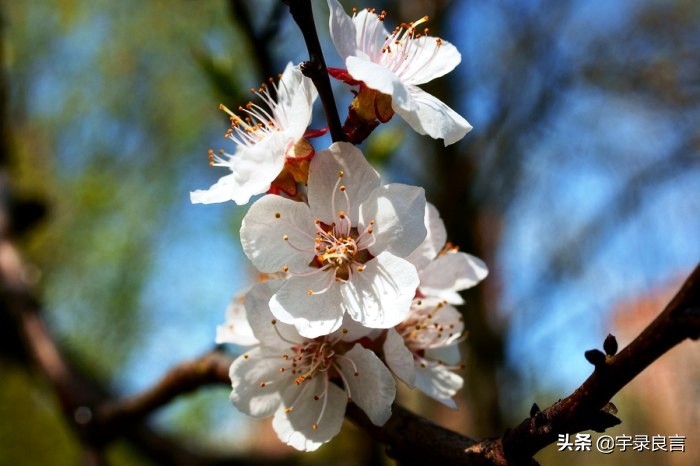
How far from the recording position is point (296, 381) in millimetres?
776

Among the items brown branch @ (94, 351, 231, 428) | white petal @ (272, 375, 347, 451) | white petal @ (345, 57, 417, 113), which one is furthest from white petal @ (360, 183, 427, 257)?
brown branch @ (94, 351, 231, 428)

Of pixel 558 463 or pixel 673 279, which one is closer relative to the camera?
pixel 673 279

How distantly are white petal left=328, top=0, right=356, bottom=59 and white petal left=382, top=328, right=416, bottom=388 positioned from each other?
0.34 meters

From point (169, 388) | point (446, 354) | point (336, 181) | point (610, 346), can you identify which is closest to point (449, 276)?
point (446, 354)

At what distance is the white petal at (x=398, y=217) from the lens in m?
0.73

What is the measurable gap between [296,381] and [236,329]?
0.41 feet

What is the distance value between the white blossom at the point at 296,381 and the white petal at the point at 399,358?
6 centimetres

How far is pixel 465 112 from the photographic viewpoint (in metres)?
2.87

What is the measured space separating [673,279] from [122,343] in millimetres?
2982

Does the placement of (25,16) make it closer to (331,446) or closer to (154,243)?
(154,243)

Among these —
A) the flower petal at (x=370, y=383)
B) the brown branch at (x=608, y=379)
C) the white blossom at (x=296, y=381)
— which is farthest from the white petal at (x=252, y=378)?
the brown branch at (x=608, y=379)

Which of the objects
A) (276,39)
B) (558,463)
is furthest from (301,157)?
(558,463)

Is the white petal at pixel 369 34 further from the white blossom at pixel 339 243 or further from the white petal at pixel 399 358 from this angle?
the white petal at pixel 399 358

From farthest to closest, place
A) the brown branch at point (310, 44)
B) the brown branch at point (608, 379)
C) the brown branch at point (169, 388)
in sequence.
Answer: the brown branch at point (169, 388) < the brown branch at point (310, 44) < the brown branch at point (608, 379)
